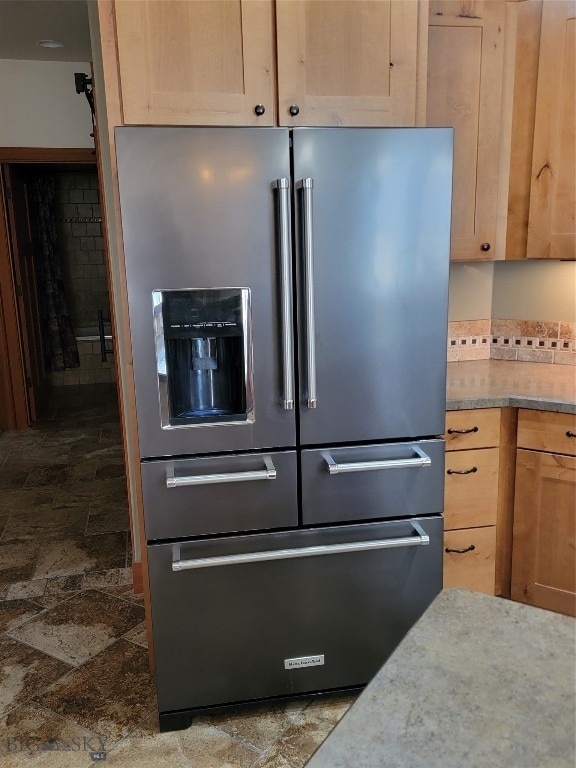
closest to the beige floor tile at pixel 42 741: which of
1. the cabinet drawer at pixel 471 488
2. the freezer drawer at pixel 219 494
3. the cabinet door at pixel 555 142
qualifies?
the freezer drawer at pixel 219 494

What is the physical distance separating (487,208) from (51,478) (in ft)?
10.4

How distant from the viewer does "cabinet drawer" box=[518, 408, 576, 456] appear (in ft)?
7.09

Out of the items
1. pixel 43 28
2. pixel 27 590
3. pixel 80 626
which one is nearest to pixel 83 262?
pixel 43 28

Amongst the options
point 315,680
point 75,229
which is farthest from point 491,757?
point 75,229

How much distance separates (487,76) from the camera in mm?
2316

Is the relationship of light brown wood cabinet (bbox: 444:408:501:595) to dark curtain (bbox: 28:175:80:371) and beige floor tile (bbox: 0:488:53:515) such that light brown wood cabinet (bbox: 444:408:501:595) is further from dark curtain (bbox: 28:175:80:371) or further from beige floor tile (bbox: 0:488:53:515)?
dark curtain (bbox: 28:175:80:371)

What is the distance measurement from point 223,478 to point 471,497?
3.13 ft

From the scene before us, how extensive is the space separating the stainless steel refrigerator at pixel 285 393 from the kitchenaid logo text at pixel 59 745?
0.67 feet

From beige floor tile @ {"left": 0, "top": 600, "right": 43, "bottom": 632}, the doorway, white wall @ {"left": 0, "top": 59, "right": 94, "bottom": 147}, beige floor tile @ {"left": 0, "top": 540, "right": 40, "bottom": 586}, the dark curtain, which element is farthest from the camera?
the dark curtain

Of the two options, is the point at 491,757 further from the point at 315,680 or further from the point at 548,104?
the point at 548,104

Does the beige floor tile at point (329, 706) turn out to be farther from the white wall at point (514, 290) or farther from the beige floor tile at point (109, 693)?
the white wall at point (514, 290)

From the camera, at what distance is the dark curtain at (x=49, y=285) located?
7.15m

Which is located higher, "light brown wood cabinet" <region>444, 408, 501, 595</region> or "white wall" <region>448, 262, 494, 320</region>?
"white wall" <region>448, 262, 494, 320</region>

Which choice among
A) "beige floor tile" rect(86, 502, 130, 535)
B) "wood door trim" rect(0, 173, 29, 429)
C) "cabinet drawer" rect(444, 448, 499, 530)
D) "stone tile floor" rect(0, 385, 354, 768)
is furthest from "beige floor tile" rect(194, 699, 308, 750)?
"wood door trim" rect(0, 173, 29, 429)
